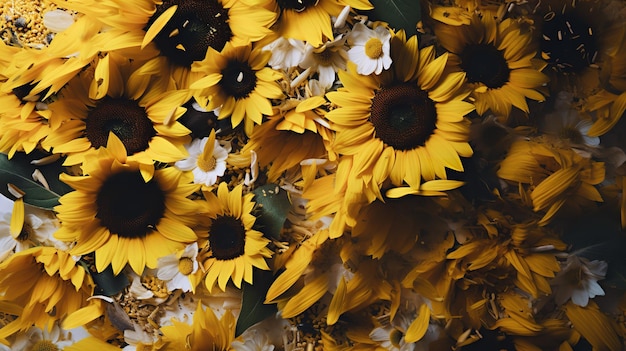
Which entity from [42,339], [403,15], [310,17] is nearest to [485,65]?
[403,15]

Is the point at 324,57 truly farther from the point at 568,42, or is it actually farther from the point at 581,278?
the point at 581,278

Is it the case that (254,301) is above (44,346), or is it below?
above

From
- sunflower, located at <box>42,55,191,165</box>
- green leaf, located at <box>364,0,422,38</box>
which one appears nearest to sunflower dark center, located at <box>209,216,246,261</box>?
sunflower, located at <box>42,55,191,165</box>

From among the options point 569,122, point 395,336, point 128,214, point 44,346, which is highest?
point 569,122

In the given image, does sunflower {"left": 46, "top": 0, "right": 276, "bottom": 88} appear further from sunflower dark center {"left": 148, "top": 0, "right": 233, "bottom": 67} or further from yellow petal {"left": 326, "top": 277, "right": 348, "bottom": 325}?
yellow petal {"left": 326, "top": 277, "right": 348, "bottom": 325}

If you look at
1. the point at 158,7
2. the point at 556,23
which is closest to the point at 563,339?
the point at 556,23

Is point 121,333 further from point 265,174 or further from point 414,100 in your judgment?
point 414,100
